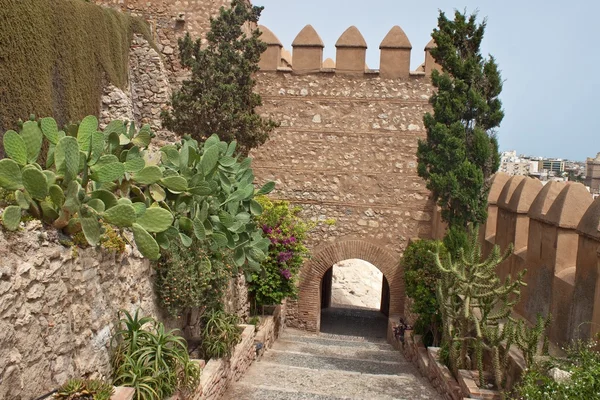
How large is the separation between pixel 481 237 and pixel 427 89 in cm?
378

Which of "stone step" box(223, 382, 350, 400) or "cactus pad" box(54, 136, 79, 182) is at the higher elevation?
"cactus pad" box(54, 136, 79, 182)

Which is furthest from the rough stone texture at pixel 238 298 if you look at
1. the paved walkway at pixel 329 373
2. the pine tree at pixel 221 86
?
the pine tree at pixel 221 86

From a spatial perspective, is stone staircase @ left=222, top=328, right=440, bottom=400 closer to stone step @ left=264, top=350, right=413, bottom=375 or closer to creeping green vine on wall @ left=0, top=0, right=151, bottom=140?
stone step @ left=264, top=350, right=413, bottom=375

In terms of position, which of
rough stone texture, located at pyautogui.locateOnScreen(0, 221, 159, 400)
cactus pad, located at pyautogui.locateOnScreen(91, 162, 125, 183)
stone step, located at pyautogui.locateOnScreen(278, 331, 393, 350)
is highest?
cactus pad, located at pyautogui.locateOnScreen(91, 162, 125, 183)

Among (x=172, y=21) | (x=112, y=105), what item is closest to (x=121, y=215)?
(x=112, y=105)

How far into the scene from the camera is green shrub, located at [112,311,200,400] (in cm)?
489

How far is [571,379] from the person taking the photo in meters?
4.93

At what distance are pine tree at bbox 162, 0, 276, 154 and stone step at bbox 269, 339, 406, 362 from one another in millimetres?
4226

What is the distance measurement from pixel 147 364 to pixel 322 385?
10.5 feet

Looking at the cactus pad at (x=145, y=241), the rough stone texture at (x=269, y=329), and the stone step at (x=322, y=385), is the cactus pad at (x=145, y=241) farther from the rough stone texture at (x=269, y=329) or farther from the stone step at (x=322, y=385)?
the rough stone texture at (x=269, y=329)

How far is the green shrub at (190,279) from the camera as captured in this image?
251 inches

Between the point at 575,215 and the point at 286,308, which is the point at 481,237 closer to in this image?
the point at 575,215

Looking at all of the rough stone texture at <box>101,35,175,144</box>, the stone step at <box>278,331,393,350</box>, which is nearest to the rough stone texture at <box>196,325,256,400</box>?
the stone step at <box>278,331,393,350</box>

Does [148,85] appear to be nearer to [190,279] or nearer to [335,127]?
[335,127]
